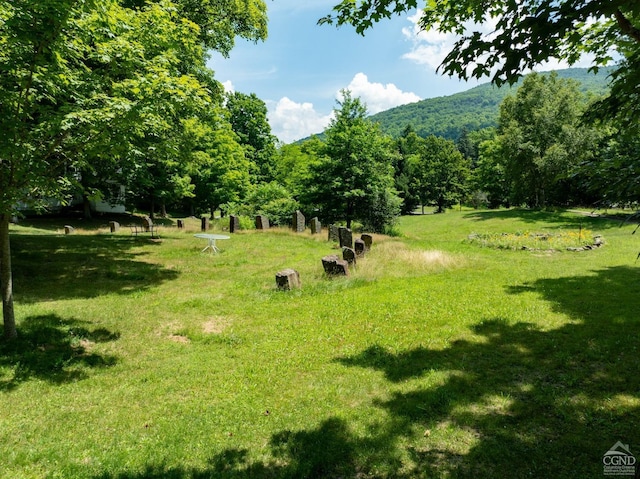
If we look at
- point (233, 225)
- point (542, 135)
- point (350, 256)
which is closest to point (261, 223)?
point (233, 225)

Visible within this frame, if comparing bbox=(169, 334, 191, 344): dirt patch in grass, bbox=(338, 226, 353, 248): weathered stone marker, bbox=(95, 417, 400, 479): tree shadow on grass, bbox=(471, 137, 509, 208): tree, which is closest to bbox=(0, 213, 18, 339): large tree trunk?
bbox=(169, 334, 191, 344): dirt patch in grass

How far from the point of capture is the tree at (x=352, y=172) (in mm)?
26844

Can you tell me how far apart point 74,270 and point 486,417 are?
13.4 meters

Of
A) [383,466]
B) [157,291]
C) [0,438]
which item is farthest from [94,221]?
[383,466]

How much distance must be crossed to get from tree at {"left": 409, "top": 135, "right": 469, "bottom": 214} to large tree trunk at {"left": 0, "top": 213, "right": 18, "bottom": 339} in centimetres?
5355

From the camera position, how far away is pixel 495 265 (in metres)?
14.0

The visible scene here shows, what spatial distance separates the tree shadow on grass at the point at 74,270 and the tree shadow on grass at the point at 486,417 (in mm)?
8287

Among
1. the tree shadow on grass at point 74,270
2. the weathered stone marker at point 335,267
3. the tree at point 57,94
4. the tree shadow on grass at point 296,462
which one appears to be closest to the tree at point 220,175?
the tree shadow on grass at point 74,270

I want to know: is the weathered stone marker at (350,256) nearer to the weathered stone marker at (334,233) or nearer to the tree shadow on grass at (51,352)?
the weathered stone marker at (334,233)

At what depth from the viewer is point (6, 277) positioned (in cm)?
678

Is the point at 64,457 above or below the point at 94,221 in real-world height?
below

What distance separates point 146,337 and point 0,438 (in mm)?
3526

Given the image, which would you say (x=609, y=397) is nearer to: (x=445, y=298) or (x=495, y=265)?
(x=445, y=298)

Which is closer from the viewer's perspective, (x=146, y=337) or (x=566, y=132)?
(x=146, y=337)
